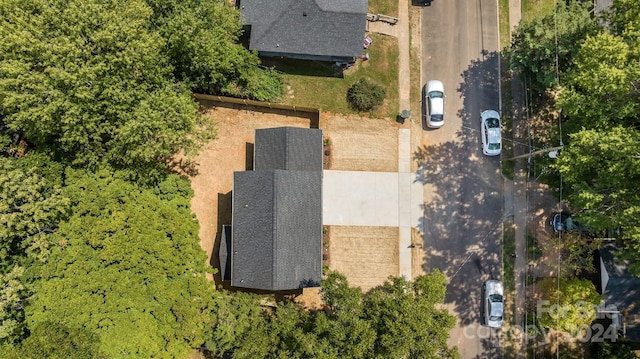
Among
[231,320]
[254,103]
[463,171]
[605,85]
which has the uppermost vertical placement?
[254,103]

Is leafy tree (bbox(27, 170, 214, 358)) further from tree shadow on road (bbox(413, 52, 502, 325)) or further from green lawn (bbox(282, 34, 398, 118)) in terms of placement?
tree shadow on road (bbox(413, 52, 502, 325))

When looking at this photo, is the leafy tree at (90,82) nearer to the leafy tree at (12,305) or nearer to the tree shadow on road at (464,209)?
the leafy tree at (12,305)

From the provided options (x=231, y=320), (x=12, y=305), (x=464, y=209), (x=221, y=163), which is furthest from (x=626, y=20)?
→ (x=12, y=305)

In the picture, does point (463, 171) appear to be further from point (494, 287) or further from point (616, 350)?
point (616, 350)

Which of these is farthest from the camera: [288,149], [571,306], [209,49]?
[288,149]

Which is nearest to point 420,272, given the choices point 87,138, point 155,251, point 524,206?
point 524,206

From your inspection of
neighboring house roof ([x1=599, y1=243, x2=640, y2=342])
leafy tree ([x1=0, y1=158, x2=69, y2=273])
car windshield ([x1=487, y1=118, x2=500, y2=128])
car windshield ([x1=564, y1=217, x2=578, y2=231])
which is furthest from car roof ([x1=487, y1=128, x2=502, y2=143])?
leafy tree ([x1=0, y1=158, x2=69, y2=273])
